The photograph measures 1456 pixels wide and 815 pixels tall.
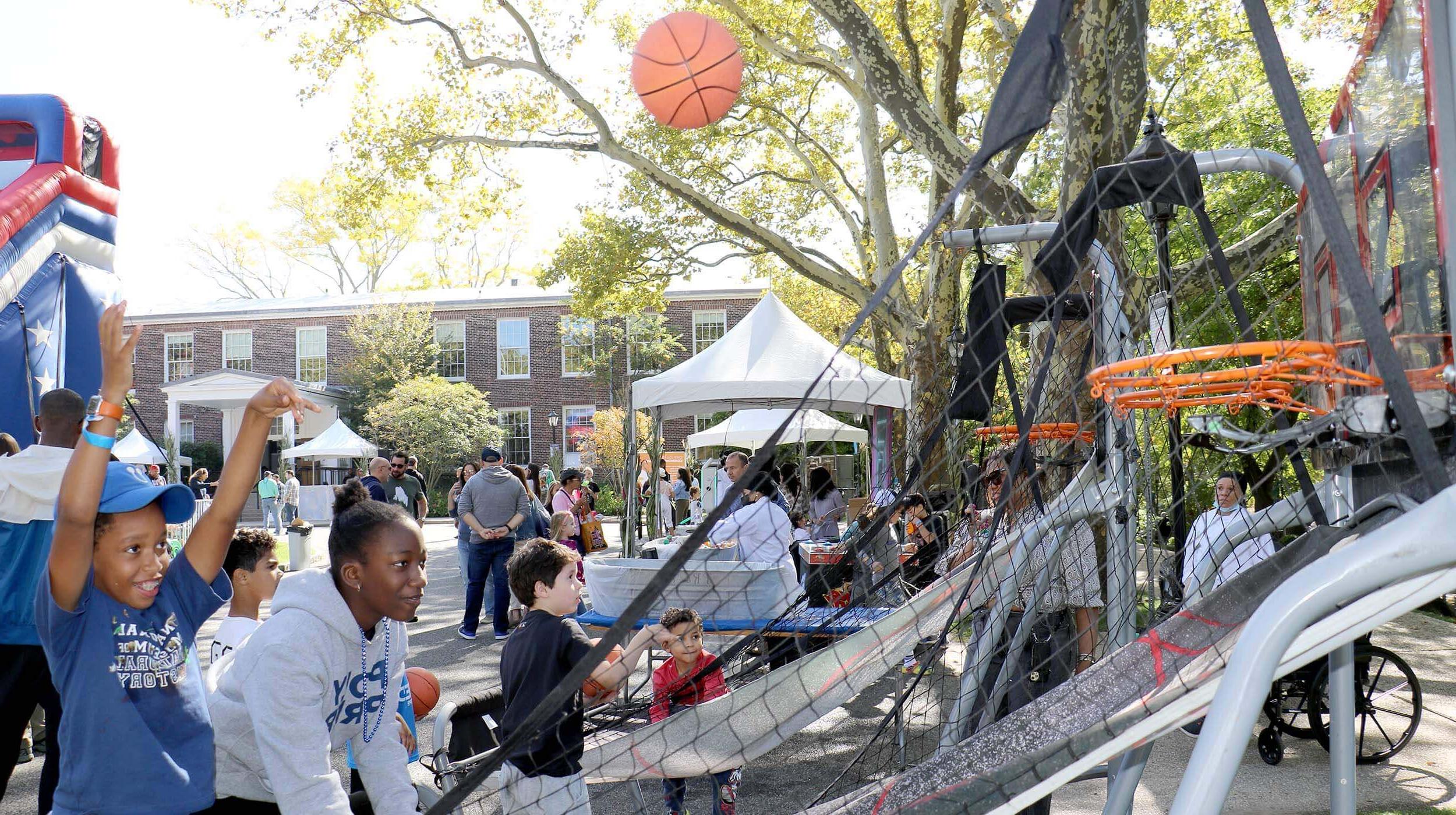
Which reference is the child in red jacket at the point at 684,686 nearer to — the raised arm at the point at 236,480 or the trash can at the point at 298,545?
the raised arm at the point at 236,480

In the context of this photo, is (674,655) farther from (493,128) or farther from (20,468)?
(493,128)

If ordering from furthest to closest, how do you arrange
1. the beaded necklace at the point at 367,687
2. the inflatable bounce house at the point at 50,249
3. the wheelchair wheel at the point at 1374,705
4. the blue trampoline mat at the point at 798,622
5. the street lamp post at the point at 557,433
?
1. the street lamp post at the point at 557,433
2. the inflatable bounce house at the point at 50,249
3. the wheelchair wheel at the point at 1374,705
4. the blue trampoline mat at the point at 798,622
5. the beaded necklace at the point at 367,687

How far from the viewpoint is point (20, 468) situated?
163 inches

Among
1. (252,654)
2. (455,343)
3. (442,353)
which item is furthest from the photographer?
(455,343)

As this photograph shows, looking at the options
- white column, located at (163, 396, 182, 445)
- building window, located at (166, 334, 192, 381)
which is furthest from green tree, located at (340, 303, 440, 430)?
building window, located at (166, 334, 192, 381)

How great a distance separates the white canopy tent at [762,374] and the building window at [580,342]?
924 inches

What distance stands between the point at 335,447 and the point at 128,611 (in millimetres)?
27610

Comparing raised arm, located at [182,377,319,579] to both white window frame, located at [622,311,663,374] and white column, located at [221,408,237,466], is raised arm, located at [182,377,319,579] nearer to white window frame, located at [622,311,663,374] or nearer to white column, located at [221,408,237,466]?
white window frame, located at [622,311,663,374]

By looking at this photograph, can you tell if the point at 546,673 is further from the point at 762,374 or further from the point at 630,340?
the point at 630,340

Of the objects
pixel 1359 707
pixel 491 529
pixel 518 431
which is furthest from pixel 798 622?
pixel 518 431

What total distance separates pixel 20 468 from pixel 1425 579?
180 inches

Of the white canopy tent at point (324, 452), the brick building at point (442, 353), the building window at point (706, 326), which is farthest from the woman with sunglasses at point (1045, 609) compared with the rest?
the building window at point (706, 326)

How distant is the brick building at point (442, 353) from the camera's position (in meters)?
36.0

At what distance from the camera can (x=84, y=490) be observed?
2.27 meters
